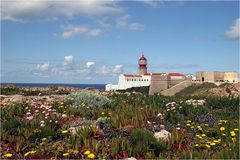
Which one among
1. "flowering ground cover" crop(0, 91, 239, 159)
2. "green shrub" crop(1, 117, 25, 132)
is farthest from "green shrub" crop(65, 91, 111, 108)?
"green shrub" crop(1, 117, 25, 132)

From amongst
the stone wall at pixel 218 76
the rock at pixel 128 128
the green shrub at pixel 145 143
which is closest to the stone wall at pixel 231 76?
the stone wall at pixel 218 76

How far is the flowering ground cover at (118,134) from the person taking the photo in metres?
6.34

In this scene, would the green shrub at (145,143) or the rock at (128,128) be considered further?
the rock at (128,128)

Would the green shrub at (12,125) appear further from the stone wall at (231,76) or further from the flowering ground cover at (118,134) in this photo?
the stone wall at (231,76)

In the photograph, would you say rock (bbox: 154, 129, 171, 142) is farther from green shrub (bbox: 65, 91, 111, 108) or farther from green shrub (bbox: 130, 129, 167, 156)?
green shrub (bbox: 65, 91, 111, 108)

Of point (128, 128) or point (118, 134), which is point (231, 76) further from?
point (118, 134)

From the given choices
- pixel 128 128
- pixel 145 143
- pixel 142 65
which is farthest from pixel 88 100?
pixel 142 65

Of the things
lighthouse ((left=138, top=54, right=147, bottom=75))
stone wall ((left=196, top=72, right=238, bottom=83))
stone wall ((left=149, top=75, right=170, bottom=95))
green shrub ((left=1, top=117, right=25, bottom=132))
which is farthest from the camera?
lighthouse ((left=138, top=54, right=147, bottom=75))

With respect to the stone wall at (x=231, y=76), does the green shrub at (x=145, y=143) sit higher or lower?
lower

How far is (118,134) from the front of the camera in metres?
7.73

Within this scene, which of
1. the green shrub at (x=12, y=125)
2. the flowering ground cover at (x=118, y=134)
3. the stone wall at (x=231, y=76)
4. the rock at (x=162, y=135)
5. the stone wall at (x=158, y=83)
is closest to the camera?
the flowering ground cover at (x=118, y=134)

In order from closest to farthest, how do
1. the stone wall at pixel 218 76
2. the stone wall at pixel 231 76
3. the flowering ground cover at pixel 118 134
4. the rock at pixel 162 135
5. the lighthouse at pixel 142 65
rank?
the flowering ground cover at pixel 118 134 → the rock at pixel 162 135 → the stone wall at pixel 218 76 → the stone wall at pixel 231 76 → the lighthouse at pixel 142 65

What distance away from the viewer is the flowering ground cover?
20.8 ft

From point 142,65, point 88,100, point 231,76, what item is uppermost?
point 142,65
